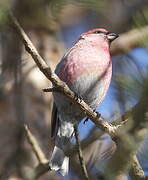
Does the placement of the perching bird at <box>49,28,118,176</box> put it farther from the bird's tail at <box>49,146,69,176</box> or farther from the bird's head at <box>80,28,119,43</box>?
the bird's head at <box>80,28,119,43</box>

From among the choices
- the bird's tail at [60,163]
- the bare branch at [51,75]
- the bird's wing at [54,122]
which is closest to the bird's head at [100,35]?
the bird's wing at [54,122]

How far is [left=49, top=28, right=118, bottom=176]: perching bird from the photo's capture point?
3838 millimetres

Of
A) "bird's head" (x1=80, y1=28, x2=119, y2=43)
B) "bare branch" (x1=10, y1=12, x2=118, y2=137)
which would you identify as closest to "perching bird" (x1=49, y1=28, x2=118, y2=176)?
"bird's head" (x1=80, y1=28, x2=119, y2=43)

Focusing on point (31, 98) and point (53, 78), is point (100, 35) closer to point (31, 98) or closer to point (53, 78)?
point (31, 98)

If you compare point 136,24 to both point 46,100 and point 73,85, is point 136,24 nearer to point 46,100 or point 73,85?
point 73,85

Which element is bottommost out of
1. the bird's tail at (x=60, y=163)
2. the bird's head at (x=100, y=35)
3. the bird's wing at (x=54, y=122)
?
the bird's tail at (x=60, y=163)

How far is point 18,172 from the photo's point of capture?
14.2 feet

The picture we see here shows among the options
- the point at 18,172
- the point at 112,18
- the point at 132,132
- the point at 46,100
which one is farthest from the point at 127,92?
the point at 112,18

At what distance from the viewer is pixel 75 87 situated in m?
3.84

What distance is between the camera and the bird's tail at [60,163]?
12.1ft

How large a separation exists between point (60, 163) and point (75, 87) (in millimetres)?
633

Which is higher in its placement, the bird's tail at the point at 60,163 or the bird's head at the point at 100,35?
the bird's head at the point at 100,35

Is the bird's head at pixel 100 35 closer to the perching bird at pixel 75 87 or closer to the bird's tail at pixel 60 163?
the perching bird at pixel 75 87

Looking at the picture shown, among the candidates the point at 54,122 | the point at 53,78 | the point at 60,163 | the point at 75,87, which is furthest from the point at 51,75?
the point at 54,122
